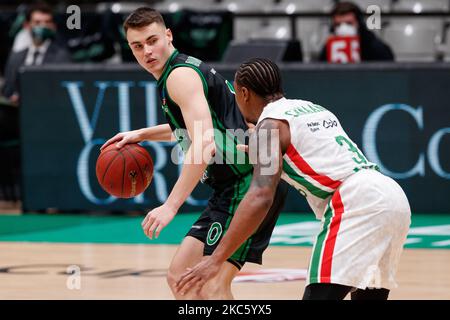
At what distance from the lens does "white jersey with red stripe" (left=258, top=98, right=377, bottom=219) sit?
4.73 m

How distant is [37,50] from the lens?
12.1 m

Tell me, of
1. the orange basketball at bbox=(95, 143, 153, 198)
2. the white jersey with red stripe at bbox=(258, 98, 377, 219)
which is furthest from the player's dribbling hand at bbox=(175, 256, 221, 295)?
the orange basketball at bbox=(95, 143, 153, 198)

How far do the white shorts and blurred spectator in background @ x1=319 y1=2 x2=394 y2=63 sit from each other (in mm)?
6632

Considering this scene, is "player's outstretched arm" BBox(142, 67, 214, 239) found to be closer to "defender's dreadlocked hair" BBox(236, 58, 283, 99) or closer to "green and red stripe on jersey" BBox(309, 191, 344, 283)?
"defender's dreadlocked hair" BBox(236, 58, 283, 99)

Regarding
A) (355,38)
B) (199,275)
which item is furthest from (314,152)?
(355,38)

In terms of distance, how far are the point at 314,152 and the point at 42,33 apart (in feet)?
25.9

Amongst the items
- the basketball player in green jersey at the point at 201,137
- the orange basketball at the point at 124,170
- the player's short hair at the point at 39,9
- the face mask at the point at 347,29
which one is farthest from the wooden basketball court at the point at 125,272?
the player's short hair at the point at 39,9

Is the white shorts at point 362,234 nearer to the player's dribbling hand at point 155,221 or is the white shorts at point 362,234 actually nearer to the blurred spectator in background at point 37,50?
the player's dribbling hand at point 155,221

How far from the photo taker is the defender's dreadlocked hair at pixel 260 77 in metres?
4.83

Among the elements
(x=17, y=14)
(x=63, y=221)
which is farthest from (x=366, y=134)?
(x=17, y=14)

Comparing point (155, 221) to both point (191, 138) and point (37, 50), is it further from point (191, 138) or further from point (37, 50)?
point (37, 50)

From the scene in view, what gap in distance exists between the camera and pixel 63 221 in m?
11.0

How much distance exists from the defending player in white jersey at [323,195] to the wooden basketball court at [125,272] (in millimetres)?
2350
